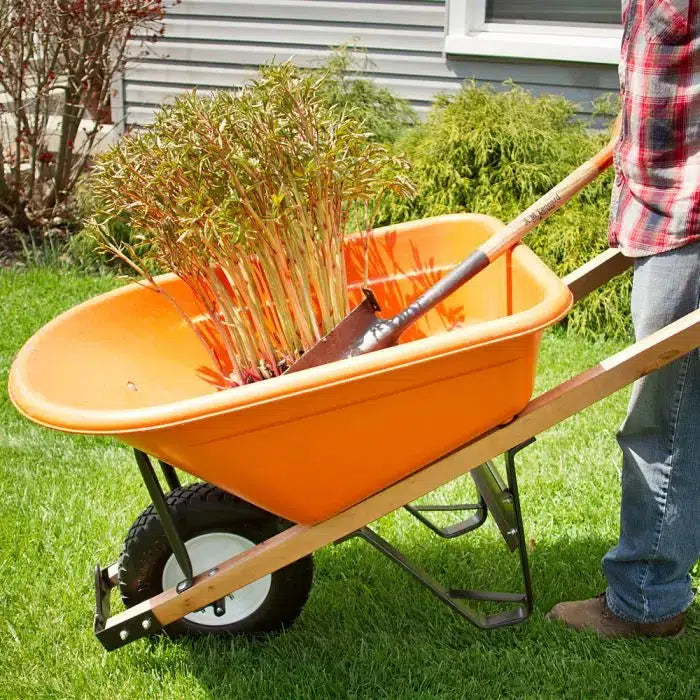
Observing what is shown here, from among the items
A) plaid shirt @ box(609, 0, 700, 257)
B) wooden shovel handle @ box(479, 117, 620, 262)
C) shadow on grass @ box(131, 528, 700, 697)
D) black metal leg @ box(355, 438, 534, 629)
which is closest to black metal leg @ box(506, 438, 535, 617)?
black metal leg @ box(355, 438, 534, 629)

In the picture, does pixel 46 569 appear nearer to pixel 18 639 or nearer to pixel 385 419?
pixel 18 639

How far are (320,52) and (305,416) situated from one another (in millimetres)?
4210

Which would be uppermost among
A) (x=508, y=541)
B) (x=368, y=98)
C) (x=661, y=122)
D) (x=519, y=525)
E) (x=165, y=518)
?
(x=661, y=122)

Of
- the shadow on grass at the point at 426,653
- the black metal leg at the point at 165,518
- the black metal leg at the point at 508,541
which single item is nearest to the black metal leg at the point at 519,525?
the black metal leg at the point at 508,541

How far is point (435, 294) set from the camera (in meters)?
2.01

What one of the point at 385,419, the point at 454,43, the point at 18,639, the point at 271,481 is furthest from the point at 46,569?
the point at 454,43

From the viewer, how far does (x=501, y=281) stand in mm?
2172

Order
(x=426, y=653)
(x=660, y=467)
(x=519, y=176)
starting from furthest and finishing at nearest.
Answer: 1. (x=519, y=176)
2. (x=426, y=653)
3. (x=660, y=467)

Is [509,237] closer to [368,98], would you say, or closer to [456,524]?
[456,524]

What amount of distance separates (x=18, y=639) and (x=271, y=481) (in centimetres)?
84

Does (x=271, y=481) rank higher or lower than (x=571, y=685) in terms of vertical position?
higher

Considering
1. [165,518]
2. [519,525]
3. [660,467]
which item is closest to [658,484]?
[660,467]

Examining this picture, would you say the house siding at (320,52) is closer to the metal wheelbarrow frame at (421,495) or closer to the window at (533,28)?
the window at (533,28)

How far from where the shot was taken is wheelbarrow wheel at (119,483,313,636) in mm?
2107
